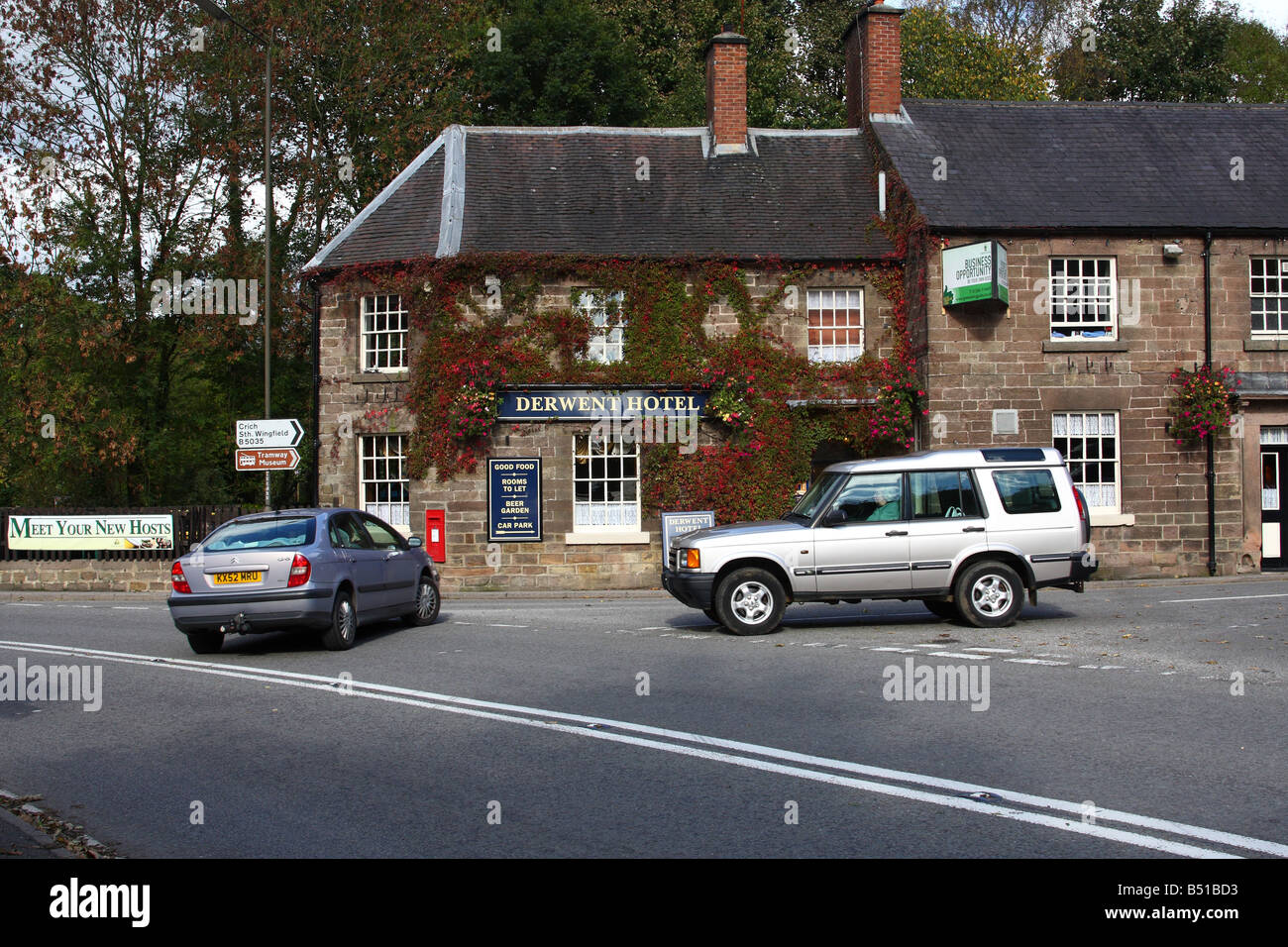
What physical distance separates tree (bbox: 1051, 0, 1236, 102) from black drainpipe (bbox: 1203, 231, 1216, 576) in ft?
57.3

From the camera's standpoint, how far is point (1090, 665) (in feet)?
33.4

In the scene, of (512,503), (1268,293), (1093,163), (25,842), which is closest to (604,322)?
(512,503)

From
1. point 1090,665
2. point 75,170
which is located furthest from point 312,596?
point 75,170

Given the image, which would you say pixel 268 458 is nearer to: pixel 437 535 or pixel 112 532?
pixel 437 535

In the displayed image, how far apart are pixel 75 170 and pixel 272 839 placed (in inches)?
1132

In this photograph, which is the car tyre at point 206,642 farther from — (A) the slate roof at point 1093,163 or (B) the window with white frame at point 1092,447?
(B) the window with white frame at point 1092,447

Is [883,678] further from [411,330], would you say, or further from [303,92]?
[303,92]

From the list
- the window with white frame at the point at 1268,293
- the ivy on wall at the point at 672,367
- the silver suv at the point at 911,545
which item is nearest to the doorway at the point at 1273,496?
the window with white frame at the point at 1268,293

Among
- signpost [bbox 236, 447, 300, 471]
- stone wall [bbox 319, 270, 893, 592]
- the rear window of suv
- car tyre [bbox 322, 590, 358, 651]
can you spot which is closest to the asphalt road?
car tyre [bbox 322, 590, 358, 651]

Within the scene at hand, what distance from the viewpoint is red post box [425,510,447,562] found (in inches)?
876

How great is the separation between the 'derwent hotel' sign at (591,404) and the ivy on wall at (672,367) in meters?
0.22

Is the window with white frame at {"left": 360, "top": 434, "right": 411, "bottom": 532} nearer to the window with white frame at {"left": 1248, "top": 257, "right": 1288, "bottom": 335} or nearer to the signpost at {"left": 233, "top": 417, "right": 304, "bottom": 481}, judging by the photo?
the signpost at {"left": 233, "top": 417, "right": 304, "bottom": 481}

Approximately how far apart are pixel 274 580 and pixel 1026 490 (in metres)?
8.38

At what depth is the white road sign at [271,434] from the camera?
20750 millimetres
